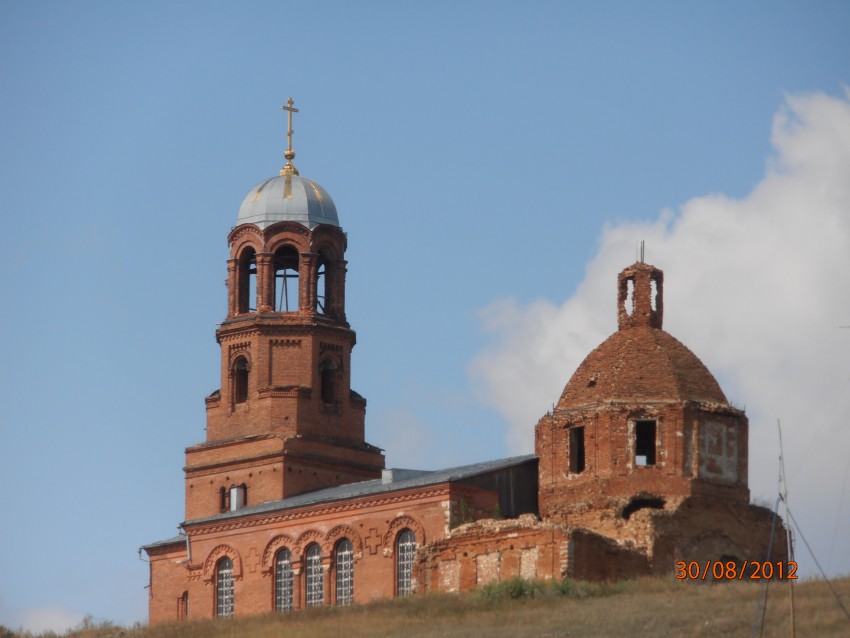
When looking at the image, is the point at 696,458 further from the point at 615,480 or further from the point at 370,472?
the point at 370,472

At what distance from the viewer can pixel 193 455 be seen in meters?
74.2

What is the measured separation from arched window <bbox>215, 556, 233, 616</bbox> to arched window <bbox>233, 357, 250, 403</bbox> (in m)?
5.63

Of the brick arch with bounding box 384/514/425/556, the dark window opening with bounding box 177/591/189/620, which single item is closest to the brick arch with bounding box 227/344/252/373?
the dark window opening with bounding box 177/591/189/620

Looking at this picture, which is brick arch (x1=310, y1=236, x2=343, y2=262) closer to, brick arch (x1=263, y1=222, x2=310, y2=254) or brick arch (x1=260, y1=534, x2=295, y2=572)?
brick arch (x1=263, y1=222, x2=310, y2=254)

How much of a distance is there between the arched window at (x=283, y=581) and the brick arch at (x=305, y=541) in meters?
0.41

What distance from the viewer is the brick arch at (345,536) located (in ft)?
219

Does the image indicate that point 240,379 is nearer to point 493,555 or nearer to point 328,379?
point 328,379

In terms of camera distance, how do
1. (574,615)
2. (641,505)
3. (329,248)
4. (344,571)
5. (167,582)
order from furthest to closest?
(329,248)
(167,582)
(344,571)
(641,505)
(574,615)

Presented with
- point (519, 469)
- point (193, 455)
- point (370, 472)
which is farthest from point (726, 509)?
point (193, 455)

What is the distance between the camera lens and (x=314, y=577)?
2670 inches

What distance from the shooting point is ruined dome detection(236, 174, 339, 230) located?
7388cm

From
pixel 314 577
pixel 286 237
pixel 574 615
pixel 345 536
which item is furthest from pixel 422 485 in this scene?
pixel 286 237

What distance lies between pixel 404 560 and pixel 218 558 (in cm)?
738

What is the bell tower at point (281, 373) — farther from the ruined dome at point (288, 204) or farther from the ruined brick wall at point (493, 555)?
the ruined brick wall at point (493, 555)
